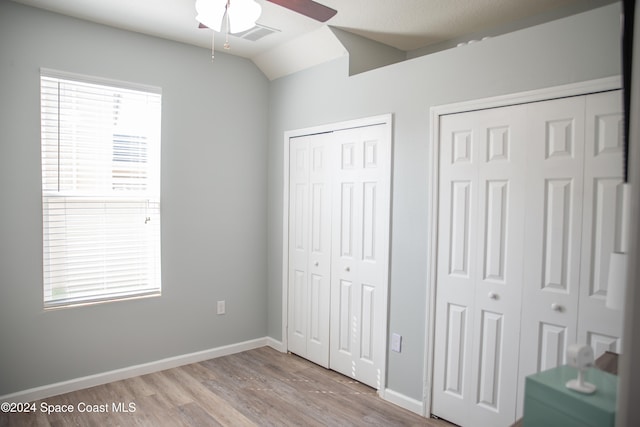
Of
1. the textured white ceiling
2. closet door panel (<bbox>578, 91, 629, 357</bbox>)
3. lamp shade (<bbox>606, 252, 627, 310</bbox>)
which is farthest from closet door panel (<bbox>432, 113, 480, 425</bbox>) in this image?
lamp shade (<bbox>606, 252, 627, 310</bbox>)

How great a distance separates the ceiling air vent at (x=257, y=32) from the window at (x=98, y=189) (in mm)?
869

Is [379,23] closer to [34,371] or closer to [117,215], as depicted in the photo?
[117,215]

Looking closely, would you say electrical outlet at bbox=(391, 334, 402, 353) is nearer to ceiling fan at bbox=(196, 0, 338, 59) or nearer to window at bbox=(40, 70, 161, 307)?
window at bbox=(40, 70, 161, 307)

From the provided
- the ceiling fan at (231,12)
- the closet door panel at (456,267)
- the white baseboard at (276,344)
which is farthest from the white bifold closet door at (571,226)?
the white baseboard at (276,344)

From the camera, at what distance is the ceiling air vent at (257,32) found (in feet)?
10.1

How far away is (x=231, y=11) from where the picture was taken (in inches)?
78.9

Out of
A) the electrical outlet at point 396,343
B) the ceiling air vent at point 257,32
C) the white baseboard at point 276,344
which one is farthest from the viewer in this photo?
the white baseboard at point 276,344

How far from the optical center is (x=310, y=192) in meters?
3.58

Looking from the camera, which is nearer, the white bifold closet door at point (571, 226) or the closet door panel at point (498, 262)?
the white bifold closet door at point (571, 226)

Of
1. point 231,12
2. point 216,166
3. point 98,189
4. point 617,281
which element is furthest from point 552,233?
point 98,189

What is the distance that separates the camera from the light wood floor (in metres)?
2.61

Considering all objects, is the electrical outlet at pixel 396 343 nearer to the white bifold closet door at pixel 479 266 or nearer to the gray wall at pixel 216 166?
the gray wall at pixel 216 166

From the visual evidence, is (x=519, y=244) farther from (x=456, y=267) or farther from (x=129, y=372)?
(x=129, y=372)

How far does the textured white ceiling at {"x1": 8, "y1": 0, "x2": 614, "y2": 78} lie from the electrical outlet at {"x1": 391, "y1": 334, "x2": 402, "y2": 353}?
221 centimetres
